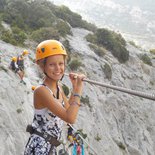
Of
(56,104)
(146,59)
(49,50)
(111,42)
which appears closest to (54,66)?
(49,50)

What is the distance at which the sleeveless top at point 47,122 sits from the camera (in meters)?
4.22

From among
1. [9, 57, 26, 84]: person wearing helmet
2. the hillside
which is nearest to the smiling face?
the hillside

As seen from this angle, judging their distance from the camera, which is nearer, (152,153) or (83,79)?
(83,79)

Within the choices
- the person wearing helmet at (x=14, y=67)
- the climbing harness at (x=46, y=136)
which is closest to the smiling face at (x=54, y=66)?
the climbing harness at (x=46, y=136)

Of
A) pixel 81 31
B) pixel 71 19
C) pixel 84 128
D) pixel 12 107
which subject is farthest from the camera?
pixel 71 19

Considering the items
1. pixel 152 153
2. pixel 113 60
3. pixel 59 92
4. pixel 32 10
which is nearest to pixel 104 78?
pixel 113 60

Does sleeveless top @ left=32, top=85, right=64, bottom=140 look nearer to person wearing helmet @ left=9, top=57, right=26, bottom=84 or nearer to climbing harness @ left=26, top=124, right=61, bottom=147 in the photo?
climbing harness @ left=26, top=124, right=61, bottom=147

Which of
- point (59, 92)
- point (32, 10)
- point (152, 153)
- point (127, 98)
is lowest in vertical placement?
point (152, 153)

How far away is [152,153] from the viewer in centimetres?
2967

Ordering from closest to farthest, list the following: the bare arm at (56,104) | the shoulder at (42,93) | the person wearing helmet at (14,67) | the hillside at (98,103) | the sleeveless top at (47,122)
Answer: the bare arm at (56,104) → the shoulder at (42,93) → the sleeveless top at (47,122) → the hillside at (98,103) → the person wearing helmet at (14,67)

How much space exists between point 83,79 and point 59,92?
0.39 m

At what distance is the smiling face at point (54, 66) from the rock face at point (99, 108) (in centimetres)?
739

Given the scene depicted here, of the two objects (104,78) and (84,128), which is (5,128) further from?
(104,78)

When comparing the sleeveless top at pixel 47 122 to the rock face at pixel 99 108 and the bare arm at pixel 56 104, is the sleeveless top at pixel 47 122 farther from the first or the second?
the rock face at pixel 99 108
